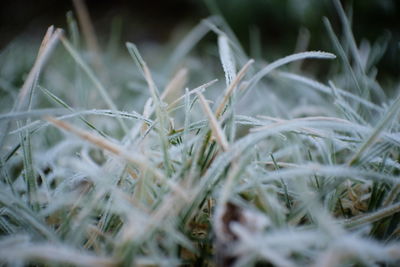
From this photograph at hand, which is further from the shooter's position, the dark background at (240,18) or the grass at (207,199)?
the dark background at (240,18)

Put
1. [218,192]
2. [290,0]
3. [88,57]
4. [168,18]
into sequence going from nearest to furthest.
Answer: [218,192], [88,57], [290,0], [168,18]

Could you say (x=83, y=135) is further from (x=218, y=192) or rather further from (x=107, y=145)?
(x=218, y=192)

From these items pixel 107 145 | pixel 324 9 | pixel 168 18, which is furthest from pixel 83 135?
pixel 168 18

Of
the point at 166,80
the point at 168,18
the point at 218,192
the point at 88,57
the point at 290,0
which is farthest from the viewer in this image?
the point at 168,18

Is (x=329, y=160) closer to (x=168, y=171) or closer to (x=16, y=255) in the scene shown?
(x=168, y=171)

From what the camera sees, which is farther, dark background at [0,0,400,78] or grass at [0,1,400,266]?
dark background at [0,0,400,78]

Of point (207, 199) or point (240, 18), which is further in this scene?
point (240, 18)

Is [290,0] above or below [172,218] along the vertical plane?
above

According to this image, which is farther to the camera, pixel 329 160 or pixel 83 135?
pixel 329 160
